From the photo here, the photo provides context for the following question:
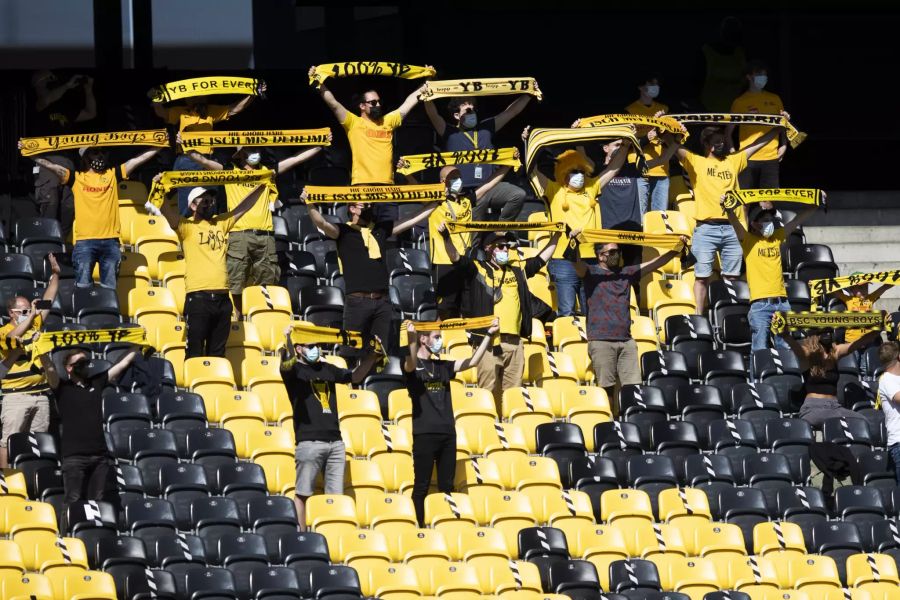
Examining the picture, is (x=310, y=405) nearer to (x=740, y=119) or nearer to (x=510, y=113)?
(x=510, y=113)

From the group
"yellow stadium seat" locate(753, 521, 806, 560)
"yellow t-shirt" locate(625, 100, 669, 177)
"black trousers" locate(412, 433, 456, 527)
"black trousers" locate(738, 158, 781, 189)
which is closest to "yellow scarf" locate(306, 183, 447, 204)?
"black trousers" locate(412, 433, 456, 527)

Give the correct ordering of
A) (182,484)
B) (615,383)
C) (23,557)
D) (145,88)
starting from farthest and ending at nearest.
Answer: (145,88) < (615,383) < (182,484) < (23,557)

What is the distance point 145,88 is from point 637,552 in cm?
757

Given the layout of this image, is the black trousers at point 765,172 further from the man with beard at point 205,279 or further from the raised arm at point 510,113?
the man with beard at point 205,279

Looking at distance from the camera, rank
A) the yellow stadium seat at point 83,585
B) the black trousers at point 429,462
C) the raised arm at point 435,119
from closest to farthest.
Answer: the yellow stadium seat at point 83,585
the black trousers at point 429,462
the raised arm at point 435,119

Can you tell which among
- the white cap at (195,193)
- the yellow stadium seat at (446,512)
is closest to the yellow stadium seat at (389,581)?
the yellow stadium seat at (446,512)

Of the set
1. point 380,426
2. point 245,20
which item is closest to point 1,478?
point 380,426

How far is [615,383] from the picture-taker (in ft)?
67.3

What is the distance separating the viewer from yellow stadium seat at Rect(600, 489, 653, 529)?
1892cm

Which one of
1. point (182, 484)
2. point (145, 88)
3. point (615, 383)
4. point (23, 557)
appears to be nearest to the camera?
point (23, 557)

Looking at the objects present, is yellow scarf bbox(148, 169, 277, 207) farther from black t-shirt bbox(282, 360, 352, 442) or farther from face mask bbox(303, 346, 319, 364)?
black t-shirt bbox(282, 360, 352, 442)

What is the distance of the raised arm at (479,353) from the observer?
19078mm

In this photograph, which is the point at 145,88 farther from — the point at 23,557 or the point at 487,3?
the point at 23,557

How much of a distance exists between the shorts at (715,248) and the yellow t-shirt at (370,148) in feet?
10.4
